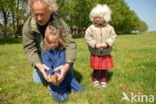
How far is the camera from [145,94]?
301 cm

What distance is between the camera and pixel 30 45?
311cm

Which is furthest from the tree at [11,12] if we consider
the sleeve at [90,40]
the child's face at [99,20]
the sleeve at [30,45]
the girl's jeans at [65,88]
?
the girl's jeans at [65,88]

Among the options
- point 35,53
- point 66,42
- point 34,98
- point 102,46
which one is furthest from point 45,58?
point 102,46

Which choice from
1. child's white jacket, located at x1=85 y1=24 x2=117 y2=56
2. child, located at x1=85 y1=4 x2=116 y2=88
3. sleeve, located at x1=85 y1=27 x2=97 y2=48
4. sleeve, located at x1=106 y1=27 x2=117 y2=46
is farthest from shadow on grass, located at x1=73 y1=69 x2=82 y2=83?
sleeve, located at x1=106 y1=27 x2=117 y2=46

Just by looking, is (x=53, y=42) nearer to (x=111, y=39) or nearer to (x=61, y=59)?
(x=61, y=59)

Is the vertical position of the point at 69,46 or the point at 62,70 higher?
the point at 69,46

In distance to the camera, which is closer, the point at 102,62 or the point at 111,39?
the point at 111,39

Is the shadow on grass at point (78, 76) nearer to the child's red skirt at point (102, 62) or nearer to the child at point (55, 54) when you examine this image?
the child's red skirt at point (102, 62)

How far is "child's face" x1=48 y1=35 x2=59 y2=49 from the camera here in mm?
2738

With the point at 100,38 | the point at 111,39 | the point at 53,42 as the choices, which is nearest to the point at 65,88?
the point at 53,42

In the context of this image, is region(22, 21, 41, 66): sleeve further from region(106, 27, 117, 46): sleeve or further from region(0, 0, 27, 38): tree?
region(0, 0, 27, 38): tree

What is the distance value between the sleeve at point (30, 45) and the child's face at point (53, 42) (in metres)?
0.43

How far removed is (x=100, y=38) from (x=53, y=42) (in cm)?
128

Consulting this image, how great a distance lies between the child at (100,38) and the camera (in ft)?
10.8
